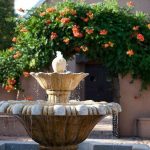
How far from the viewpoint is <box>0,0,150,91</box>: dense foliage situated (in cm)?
1033

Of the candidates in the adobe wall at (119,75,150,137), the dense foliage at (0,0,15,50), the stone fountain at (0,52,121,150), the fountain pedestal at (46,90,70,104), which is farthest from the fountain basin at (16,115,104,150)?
the dense foliage at (0,0,15,50)

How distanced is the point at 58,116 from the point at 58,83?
0.87 metres

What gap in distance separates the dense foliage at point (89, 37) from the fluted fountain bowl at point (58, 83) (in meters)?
3.82

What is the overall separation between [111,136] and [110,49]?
6.86ft

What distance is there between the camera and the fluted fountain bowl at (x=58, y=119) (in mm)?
5410

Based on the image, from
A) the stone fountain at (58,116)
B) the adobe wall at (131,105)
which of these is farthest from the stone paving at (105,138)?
the stone fountain at (58,116)

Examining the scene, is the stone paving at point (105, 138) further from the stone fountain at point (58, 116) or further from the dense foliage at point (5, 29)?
the dense foliage at point (5, 29)

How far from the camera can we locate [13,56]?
11.0 meters

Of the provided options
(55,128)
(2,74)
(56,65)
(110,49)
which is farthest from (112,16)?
(55,128)

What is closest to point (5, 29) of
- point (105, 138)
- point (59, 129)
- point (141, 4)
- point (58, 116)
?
point (141, 4)

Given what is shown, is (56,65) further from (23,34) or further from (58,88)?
(23,34)

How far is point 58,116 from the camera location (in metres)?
5.51

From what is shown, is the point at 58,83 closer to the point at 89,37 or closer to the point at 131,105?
the point at 89,37

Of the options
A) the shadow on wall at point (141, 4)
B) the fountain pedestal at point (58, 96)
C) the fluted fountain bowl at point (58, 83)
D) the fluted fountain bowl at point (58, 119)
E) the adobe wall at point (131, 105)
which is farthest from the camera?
the shadow on wall at point (141, 4)
